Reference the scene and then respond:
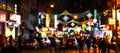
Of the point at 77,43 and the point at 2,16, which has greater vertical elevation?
the point at 2,16

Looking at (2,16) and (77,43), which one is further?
(77,43)

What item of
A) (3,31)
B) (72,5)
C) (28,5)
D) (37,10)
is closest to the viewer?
(3,31)

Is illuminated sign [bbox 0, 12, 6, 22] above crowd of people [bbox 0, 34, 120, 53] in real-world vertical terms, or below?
above

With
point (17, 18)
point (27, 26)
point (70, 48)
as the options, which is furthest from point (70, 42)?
point (27, 26)

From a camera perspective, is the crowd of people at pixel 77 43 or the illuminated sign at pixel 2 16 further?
the illuminated sign at pixel 2 16

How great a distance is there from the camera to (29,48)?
1919 inches

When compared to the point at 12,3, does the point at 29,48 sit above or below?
below

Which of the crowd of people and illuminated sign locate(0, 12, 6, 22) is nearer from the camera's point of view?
the crowd of people

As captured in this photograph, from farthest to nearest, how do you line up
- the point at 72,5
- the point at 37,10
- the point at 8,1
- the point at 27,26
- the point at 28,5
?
the point at 72,5
the point at 37,10
the point at 28,5
the point at 27,26
the point at 8,1

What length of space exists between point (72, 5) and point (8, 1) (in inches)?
2642

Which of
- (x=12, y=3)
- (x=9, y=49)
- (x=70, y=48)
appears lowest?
(x=70, y=48)

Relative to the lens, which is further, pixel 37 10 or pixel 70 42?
pixel 37 10

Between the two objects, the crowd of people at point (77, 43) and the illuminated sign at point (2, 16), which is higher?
the illuminated sign at point (2, 16)

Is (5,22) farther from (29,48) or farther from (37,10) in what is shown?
(37,10)
